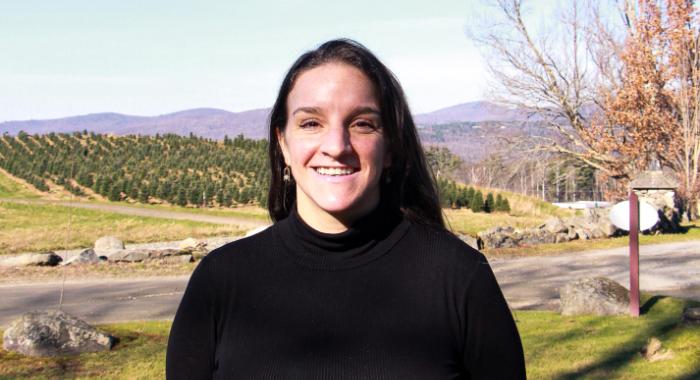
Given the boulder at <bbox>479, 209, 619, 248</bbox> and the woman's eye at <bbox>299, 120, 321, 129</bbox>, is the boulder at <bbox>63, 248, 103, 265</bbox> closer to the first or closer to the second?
the boulder at <bbox>479, 209, 619, 248</bbox>

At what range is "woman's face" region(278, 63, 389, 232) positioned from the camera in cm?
191

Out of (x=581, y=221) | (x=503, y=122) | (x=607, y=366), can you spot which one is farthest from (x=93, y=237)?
(x=607, y=366)

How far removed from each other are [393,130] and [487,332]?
0.56m

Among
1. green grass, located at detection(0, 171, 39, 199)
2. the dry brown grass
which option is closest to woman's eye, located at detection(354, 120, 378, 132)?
the dry brown grass

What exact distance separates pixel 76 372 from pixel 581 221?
1576 cm

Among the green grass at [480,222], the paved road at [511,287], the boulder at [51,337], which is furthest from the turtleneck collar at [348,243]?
the green grass at [480,222]

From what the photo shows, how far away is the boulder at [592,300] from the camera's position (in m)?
8.69

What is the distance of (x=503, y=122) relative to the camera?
29906 mm

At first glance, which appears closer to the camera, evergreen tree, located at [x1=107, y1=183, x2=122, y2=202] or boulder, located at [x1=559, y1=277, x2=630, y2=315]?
boulder, located at [x1=559, y1=277, x2=630, y2=315]

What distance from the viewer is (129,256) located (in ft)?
51.0

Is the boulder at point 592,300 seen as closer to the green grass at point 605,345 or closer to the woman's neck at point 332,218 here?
the green grass at point 605,345

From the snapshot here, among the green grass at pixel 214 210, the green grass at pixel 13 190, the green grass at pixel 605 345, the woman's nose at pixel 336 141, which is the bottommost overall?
the green grass at pixel 214 210

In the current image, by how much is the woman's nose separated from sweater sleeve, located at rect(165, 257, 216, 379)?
1.41 feet

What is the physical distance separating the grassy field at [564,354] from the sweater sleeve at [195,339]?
15.0ft
